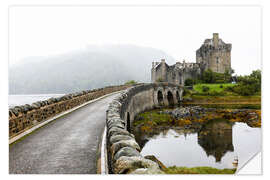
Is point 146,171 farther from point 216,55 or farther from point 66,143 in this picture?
point 216,55

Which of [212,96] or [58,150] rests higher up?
[58,150]

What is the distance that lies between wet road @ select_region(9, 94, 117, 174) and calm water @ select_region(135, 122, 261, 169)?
273 inches

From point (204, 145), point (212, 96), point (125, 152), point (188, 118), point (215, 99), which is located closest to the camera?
point (125, 152)

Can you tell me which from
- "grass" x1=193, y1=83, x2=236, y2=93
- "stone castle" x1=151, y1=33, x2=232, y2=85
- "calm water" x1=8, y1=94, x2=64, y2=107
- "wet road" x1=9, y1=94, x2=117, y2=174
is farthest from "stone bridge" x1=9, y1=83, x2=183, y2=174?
"stone castle" x1=151, y1=33, x2=232, y2=85

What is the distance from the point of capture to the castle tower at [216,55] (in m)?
58.0

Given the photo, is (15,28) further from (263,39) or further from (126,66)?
(126,66)

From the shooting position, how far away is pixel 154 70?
184 ft

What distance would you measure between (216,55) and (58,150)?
58235 mm

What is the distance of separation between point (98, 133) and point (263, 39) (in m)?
5.93

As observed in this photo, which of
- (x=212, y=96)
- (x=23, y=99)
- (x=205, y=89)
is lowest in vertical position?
(x=212, y=96)

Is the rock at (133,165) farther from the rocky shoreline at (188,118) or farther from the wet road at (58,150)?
the rocky shoreline at (188,118)

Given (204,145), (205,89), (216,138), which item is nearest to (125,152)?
(204,145)

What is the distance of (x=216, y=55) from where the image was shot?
195 ft

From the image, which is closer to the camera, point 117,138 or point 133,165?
point 133,165
